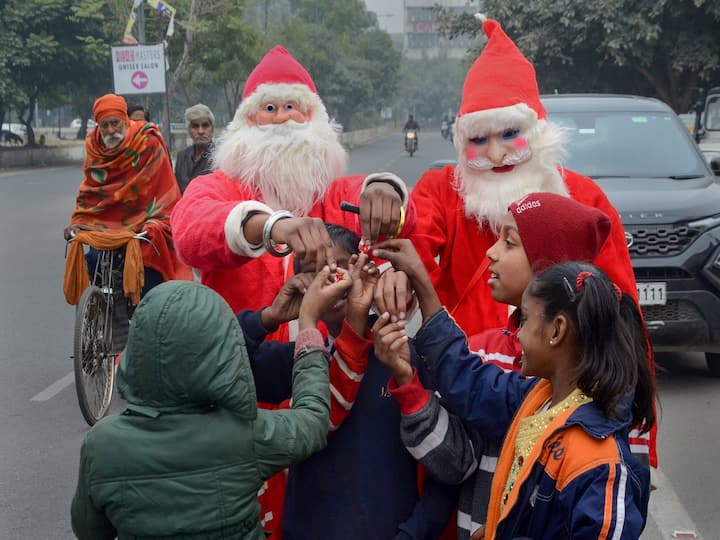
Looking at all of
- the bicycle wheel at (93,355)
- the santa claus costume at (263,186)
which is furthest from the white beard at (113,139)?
the santa claus costume at (263,186)

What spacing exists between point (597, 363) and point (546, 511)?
0.32m

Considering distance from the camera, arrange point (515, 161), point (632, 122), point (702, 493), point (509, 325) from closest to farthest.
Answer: point (509, 325) → point (515, 161) → point (702, 493) → point (632, 122)

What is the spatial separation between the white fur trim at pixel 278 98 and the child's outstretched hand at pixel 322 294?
1.13 meters

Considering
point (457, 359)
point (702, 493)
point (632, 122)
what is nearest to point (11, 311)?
point (632, 122)

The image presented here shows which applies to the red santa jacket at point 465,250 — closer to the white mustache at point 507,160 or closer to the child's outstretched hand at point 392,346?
the white mustache at point 507,160

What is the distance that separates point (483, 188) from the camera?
10.6 ft

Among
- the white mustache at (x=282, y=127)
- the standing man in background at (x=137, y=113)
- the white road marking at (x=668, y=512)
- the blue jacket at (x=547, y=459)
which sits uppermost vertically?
the white mustache at (x=282, y=127)

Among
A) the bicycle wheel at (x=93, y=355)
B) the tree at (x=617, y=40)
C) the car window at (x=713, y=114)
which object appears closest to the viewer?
the bicycle wheel at (x=93, y=355)

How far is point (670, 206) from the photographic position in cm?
662

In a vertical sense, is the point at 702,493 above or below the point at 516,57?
below

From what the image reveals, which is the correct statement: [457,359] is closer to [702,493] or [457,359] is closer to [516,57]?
[516,57]

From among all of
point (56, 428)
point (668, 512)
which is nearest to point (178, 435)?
point (668, 512)

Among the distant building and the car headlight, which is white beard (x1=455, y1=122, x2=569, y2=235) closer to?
the car headlight

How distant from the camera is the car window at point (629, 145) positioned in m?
7.38
